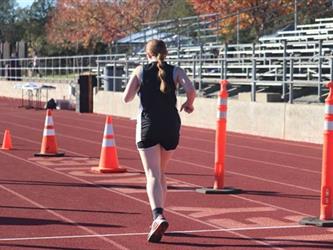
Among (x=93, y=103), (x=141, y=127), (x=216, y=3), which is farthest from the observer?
(x=216, y=3)

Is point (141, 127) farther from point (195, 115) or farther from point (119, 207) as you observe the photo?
point (195, 115)

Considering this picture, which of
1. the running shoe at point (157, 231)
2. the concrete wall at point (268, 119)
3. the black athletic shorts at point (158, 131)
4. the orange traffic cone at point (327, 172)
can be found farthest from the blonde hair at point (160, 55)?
the concrete wall at point (268, 119)

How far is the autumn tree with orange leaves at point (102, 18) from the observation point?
6719cm

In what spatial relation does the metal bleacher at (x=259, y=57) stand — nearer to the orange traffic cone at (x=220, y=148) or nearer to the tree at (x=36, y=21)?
the orange traffic cone at (x=220, y=148)

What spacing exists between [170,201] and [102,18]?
58825 millimetres

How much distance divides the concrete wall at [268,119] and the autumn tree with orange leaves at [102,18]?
4079 centimetres

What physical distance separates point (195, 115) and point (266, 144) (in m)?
6.07

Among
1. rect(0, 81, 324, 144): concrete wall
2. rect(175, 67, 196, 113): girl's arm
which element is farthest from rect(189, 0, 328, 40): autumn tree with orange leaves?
rect(175, 67, 196, 113): girl's arm

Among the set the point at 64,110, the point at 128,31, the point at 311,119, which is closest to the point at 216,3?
the point at 64,110

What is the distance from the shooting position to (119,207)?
1020 centimetres

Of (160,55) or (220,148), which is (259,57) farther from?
(160,55)

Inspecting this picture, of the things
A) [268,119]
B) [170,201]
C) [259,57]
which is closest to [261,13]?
[259,57]

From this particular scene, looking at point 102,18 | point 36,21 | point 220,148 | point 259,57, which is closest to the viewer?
point 220,148

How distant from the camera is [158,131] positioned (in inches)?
328
